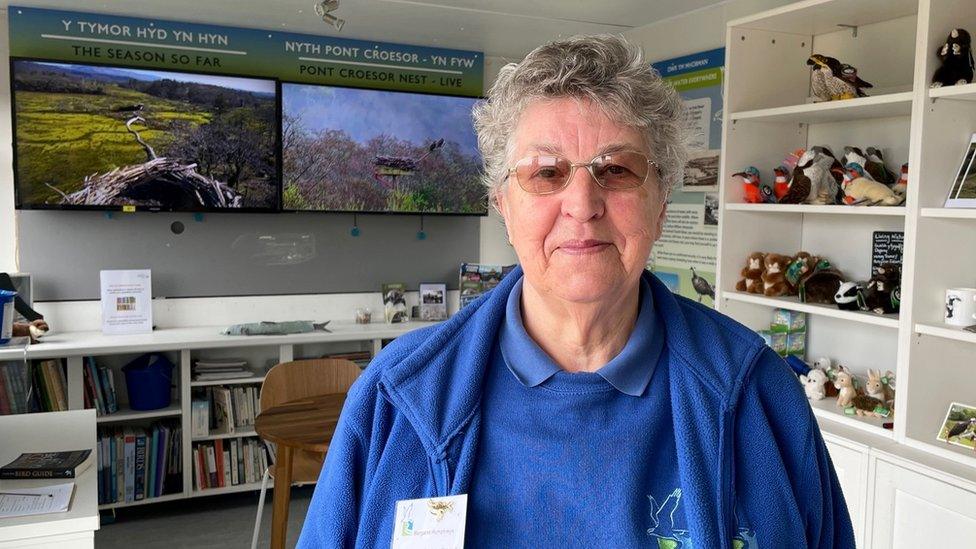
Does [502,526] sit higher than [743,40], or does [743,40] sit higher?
[743,40]

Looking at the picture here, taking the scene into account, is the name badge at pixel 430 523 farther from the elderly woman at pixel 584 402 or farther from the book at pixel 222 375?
Answer: the book at pixel 222 375

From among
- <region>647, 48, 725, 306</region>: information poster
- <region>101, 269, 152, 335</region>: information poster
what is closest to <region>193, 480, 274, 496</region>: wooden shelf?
<region>101, 269, 152, 335</region>: information poster

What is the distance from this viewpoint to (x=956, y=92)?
2.34 metres

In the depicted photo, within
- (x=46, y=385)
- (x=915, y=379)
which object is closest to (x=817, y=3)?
(x=915, y=379)

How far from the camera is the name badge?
41.6 inches

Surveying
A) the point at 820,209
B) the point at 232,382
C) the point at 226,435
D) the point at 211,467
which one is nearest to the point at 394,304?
the point at 232,382

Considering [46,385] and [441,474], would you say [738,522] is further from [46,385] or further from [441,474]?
[46,385]

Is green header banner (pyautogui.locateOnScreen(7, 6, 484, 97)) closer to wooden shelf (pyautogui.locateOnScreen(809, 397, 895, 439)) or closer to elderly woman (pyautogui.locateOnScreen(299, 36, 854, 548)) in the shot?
wooden shelf (pyautogui.locateOnScreen(809, 397, 895, 439))

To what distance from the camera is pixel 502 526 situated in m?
1.09

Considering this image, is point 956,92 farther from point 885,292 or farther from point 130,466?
point 130,466

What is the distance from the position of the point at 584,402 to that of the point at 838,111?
2216mm

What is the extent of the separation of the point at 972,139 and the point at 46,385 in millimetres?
4061

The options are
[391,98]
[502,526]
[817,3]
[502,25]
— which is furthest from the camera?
[391,98]

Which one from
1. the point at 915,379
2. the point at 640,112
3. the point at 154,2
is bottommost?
the point at 915,379
